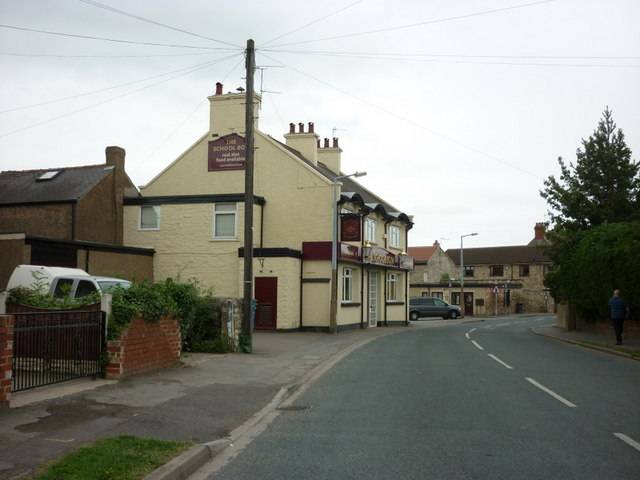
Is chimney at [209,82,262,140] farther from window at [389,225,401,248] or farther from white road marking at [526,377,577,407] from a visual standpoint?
white road marking at [526,377,577,407]

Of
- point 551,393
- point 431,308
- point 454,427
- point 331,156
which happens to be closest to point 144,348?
point 454,427

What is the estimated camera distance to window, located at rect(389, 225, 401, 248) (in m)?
35.6

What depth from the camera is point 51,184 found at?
2883cm

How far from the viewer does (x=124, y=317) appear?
11.0 m

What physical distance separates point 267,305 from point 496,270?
52.7 meters

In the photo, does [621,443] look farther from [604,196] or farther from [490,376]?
[604,196]

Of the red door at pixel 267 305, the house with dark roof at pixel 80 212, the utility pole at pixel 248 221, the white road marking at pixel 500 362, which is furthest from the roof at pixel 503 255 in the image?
the utility pole at pixel 248 221

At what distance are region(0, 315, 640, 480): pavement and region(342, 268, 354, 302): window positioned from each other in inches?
566

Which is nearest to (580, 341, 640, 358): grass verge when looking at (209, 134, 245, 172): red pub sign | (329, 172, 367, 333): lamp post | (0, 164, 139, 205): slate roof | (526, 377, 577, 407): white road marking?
(526, 377, 577, 407): white road marking

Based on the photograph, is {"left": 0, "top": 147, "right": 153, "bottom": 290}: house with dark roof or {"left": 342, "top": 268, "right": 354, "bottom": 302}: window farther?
{"left": 342, "top": 268, "right": 354, "bottom": 302}: window

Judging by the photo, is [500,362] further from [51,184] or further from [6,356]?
[51,184]

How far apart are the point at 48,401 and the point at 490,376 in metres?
8.30

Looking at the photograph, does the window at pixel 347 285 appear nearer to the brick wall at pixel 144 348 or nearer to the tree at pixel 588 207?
the tree at pixel 588 207

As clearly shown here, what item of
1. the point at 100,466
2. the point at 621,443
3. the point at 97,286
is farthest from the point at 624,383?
the point at 97,286
